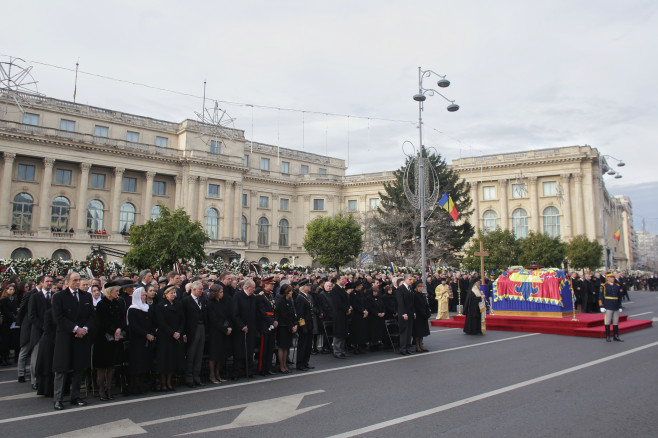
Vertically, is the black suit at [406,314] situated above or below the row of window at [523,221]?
below

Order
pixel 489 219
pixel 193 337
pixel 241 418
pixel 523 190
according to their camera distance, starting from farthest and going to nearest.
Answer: pixel 489 219 < pixel 523 190 < pixel 193 337 < pixel 241 418

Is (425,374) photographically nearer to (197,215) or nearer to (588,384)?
(588,384)

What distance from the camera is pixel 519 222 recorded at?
5688 centimetres

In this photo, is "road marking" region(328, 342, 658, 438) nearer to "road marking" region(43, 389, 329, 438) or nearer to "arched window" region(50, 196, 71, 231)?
"road marking" region(43, 389, 329, 438)

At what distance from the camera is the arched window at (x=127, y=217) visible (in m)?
49.8

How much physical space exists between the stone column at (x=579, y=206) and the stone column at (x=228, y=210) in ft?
130

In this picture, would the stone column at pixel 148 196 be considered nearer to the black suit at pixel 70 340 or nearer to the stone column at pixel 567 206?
the black suit at pixel 70 340

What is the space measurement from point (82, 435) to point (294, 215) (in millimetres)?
58423

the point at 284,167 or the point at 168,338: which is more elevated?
the point at 284,167

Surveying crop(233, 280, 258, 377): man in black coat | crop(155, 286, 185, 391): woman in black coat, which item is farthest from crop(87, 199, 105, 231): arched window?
crop(155, 286, 185, 391): woman in black coat

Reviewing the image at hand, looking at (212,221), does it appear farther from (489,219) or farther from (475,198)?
(489,219)

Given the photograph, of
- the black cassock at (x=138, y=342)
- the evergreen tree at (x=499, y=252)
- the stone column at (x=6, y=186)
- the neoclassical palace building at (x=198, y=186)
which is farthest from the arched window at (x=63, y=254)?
the black cassock at (x=138, y=342)

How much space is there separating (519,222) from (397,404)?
179 ft

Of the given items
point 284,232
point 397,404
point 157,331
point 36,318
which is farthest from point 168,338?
point 284,232
